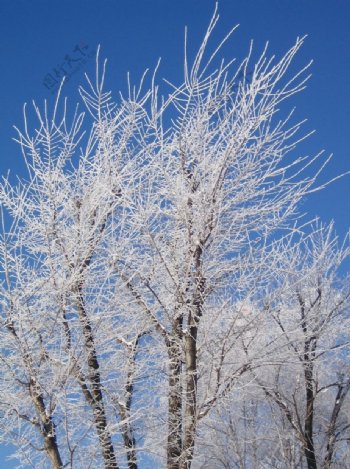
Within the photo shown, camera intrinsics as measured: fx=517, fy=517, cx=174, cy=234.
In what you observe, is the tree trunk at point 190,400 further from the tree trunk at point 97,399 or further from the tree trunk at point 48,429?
the tree trunk at point 48,429

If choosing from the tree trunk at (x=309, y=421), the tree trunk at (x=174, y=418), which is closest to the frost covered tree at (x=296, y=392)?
the tree trunk at (x=309, y=421)

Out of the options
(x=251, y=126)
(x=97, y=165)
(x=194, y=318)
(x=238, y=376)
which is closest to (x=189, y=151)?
(x=251, y=126)

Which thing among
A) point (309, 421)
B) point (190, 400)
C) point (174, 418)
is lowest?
point (174, 418)

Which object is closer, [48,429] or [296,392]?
[48,429]

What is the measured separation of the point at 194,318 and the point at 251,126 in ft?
7.54

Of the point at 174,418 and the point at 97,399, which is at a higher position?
the point at 97,399

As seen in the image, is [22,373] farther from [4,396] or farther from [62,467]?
[62,467]

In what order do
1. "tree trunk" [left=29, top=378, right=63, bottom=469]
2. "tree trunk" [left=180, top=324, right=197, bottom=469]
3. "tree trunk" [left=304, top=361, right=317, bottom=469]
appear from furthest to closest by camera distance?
"tree trunk" [left=304, top=361, right=317, bottom=469], "tree trunk" [left=180, top=324, right=197, bottom=469], "tree trunk" [left=29, top=378, right=63, bottom=469]

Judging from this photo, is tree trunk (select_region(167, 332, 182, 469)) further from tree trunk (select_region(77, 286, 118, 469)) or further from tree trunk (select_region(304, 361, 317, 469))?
tree trunk (select_region(304, 361, 317, 469))

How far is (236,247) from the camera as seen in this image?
619 cm

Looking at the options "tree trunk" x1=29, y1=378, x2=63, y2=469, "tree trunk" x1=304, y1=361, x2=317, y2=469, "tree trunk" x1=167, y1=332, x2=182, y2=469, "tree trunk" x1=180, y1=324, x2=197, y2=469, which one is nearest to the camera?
"tree trunk" x1=29, y1=378, x2=63, y2=469

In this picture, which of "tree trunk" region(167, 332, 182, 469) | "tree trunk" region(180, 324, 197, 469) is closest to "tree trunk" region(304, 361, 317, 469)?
"tree trunk" region(167, 332, 182, 469)

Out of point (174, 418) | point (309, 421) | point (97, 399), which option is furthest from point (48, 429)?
point (309, 421)

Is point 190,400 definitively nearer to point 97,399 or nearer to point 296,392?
point 97,399
